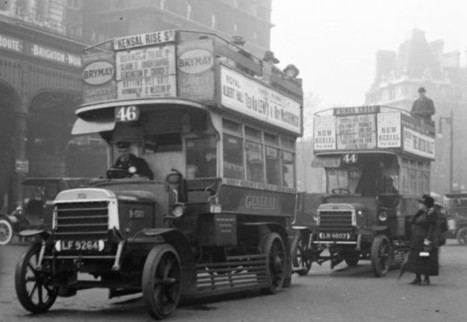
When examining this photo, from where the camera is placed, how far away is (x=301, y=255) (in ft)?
48.7

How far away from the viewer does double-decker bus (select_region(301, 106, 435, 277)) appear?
1531cm

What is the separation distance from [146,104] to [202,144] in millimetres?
1146

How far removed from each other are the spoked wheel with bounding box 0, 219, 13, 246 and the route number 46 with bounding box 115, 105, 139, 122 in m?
13.7

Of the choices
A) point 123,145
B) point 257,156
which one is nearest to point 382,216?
point 257,156

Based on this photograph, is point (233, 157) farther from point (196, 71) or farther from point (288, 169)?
point (288, 169)

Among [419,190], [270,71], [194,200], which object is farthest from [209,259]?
[419,190]

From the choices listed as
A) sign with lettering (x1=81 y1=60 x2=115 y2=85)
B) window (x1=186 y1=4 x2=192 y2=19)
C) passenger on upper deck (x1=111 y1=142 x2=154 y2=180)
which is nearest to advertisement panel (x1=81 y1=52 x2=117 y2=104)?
sign with lettering (x1=81 y1=60 x2=115 y2=85)

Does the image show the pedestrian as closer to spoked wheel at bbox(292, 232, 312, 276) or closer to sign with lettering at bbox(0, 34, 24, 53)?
spoked wheel at bbox(292, 232, 312, 276)

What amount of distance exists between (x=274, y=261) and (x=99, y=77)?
4.30m

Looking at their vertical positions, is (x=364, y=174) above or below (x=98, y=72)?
below

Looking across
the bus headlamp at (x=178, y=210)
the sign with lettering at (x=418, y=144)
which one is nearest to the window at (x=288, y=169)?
the bus headlamp at (x=178, y=210)

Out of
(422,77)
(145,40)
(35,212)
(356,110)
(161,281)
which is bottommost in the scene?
(161,281)

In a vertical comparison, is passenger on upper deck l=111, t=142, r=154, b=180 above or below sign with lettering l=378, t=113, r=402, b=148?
below

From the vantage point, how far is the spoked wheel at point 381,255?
579 inches
